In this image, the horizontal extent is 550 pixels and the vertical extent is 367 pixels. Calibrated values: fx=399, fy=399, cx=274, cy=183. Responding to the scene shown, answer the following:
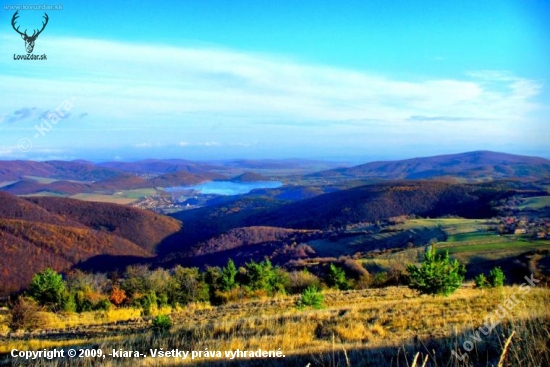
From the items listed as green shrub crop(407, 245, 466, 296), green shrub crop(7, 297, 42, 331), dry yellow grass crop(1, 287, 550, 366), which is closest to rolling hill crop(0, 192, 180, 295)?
green shrub crop(7, 297, 42, 331)

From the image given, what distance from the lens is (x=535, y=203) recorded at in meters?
61.5

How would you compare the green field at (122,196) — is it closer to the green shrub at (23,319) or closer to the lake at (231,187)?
the lake at (231,187)

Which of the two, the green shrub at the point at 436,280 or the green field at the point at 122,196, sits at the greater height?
the green shrub at the point at 436,280

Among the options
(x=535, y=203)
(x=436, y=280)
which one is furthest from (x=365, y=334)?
(x=535, y=203)

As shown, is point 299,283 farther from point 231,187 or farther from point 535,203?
point 231,187

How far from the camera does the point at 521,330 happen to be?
479cm

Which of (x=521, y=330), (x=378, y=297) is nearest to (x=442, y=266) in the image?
(x=378, y=297)

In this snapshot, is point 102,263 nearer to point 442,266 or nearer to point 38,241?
point 38,241

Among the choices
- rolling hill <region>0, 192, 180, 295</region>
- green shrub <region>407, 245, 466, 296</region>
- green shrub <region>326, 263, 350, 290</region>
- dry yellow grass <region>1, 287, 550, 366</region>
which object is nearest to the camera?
dry yellow grass <region>1, 287, 550, 366</region>

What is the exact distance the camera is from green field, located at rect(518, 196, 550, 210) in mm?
58709

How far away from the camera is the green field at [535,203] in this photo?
58709mm

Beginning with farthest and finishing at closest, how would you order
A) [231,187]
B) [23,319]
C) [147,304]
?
[231,187] → [147,304] → [23,319]

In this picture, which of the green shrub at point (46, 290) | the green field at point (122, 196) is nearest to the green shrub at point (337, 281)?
the green shrub at point (46, 290)

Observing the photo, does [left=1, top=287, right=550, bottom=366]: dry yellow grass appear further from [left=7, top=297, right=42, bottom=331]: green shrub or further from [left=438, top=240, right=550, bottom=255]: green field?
[left=438, top=240, right=550, bottom=255]: green field
